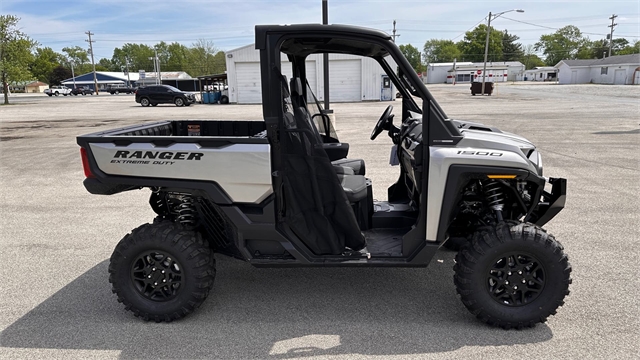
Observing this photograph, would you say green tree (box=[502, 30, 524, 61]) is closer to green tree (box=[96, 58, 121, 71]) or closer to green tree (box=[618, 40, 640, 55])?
green tree (box=[618, 40, 640, 55])

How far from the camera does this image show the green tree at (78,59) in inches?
4963

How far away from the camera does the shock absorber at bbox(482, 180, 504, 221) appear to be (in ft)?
11.3

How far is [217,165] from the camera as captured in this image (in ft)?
10.5

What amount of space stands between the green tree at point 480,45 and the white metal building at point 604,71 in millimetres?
40113

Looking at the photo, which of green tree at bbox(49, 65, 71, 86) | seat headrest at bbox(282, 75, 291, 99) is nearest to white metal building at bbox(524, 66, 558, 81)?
seat headrest at bbox(282, 75, 291, 99)

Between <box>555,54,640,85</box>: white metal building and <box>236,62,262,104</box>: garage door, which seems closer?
<box>236,62,262,104</box>: garage door

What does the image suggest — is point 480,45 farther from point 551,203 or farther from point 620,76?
point 551,203

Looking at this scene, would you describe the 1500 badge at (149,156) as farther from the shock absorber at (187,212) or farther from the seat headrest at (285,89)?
the seat headrest at (285,89)

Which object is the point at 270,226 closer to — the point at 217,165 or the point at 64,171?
the point at 217,165

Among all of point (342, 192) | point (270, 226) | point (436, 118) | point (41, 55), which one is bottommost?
point (270, 226)

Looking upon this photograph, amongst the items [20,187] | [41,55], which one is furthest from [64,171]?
[41,55]

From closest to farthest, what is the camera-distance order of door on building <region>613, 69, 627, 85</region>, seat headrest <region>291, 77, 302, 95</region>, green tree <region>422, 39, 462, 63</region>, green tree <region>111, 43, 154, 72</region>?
1. seat headrest <region>291, 77, 302, 95</region>
2. door on building <region>613, 69, 627, 85</region>
3. green tree <region>422, 39, 462, 63</region>
4. green tree <region>111, 43, 154, 72</region>

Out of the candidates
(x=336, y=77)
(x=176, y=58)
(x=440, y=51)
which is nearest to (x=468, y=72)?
(x=440, y=51)

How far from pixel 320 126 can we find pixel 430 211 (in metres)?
1.49
